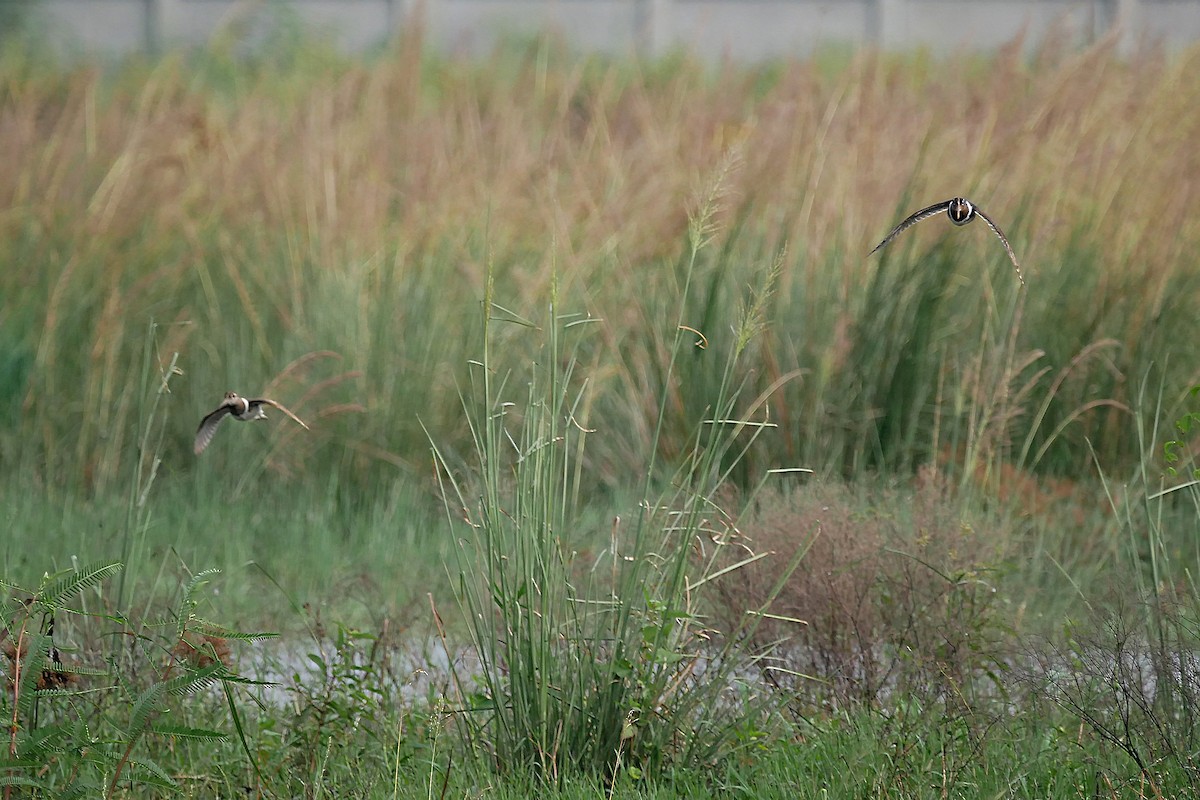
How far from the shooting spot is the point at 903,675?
9.07 feet

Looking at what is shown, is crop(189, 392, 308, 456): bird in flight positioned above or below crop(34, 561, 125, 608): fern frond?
above

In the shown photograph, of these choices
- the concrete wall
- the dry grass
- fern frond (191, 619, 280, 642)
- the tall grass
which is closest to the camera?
fern frond (191, 619, 280, 642)

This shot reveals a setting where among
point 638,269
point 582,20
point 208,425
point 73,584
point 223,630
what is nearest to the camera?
point 73,584

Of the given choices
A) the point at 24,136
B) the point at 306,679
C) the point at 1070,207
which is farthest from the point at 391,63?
the point at 306,679

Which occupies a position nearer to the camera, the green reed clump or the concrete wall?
the green reed clump

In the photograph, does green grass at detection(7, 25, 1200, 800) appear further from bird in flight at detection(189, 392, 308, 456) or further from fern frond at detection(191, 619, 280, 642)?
bird in flight at detection(189, 392, 308, 456)

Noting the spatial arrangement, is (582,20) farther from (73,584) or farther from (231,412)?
A: (73,584)

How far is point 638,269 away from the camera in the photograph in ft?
18.1

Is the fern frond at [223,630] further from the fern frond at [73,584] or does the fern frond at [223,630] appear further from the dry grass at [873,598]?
the dry grass at [873,598]

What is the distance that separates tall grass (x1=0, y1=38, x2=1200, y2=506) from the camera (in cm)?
468

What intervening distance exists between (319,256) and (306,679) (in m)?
2.47

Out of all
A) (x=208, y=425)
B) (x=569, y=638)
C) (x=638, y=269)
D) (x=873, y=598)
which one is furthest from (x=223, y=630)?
→ (x=638, y=269)

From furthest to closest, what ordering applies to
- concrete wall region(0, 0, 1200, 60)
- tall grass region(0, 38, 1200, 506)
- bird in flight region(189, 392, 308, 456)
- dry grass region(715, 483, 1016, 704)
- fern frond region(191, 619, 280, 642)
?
concrete wall region(0, 0, 1200, 60) → tall grass region(0, 38, 1200, 506) → dry grass region(715, 483, 1016, 704) → bird in flight region(189, 392, 308, 456) → fern frond region(191, 619, 280, 642)

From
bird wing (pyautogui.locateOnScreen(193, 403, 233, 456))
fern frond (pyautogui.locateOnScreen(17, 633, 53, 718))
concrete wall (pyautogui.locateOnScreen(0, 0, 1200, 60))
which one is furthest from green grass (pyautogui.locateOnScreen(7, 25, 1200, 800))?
concrete wall (pyautogui.locateOnScreen(0, 0, 1200, 60))
